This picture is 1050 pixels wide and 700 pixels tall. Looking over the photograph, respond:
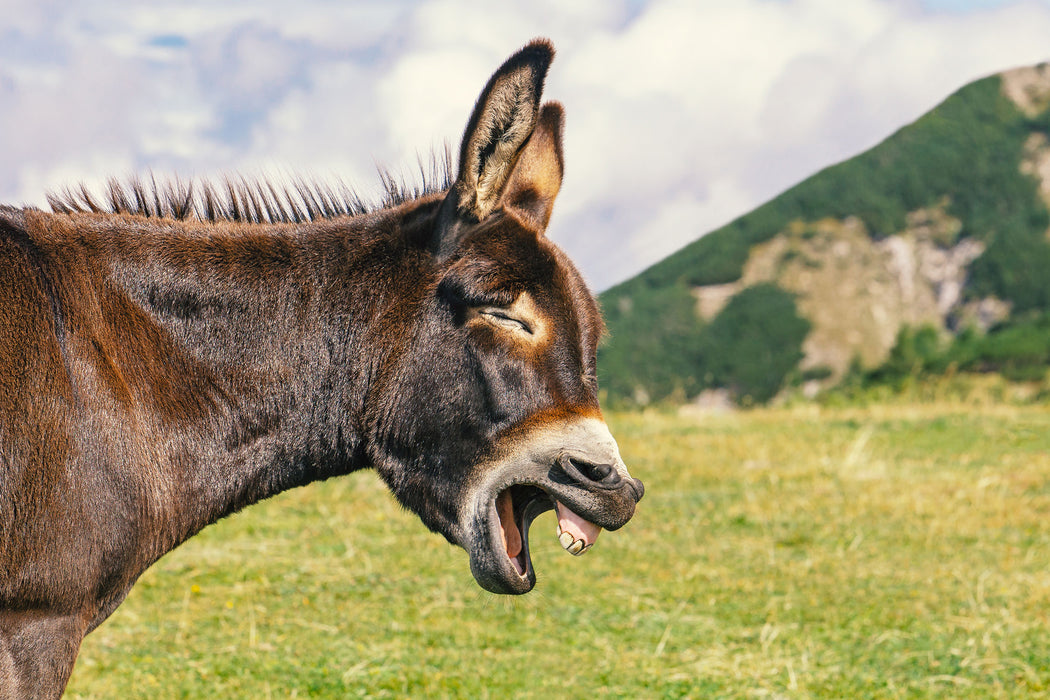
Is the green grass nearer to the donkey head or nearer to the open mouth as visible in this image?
the open mouth

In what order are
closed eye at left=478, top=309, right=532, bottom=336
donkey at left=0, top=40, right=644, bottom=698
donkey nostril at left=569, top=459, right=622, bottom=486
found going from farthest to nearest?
closed eye at left=478, top=309, right=532, bottom=336, donkey nostril at left=569, top=459, right=622, bottom=486, donkey at left=0, top=40, right=644, bottom=698

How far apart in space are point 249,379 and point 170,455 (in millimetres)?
342

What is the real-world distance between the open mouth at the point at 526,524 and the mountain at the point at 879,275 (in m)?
18.4

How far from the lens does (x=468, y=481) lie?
3.36 meters

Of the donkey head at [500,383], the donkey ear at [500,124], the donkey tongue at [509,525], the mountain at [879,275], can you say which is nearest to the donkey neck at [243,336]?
the donkey head at [500,383]

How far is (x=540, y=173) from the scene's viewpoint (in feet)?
12.6

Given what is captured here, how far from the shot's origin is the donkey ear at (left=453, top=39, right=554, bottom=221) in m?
3.21

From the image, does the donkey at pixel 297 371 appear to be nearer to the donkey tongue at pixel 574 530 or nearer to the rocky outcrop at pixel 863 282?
the donkey tongue at pixel 574 530

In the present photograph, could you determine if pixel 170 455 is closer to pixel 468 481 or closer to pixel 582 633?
pixel 468 481

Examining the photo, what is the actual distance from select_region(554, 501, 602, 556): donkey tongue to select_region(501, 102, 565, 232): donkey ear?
3.16 ft

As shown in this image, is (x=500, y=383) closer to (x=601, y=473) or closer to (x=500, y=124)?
(x=601, y=473)

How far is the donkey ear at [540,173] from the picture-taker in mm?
3730

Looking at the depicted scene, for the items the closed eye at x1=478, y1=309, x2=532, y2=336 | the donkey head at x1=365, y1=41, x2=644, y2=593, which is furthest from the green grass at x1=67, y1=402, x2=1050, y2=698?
the closed eye at x1=478, y1=309, x2=532, y2=336

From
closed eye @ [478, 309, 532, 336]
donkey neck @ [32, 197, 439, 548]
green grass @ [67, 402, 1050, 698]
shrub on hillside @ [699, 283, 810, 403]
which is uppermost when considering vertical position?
shrub on hillside @ [699, 283, 810, 403]
